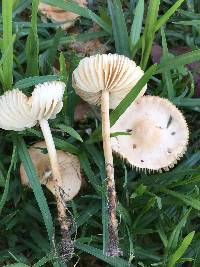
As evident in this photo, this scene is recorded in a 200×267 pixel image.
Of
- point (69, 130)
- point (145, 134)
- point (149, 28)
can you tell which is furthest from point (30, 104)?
point (149, 28)

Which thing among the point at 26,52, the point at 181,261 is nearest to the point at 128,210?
the point at 181,261

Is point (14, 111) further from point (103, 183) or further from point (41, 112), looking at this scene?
point (103, 183)

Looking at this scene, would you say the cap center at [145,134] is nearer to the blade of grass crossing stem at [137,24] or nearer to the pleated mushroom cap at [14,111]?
the blade of grass crossing stem at [137,24]

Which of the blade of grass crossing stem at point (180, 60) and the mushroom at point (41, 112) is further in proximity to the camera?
the blade of grass crossing stem at point (180, 60)

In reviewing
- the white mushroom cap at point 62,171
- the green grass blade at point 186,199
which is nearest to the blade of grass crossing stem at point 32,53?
the white mushroom cap at point 62,171

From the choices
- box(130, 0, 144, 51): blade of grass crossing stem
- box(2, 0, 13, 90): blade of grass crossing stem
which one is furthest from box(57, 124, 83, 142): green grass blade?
box(130, 0, 144, 51): blade of grass crossing stem
